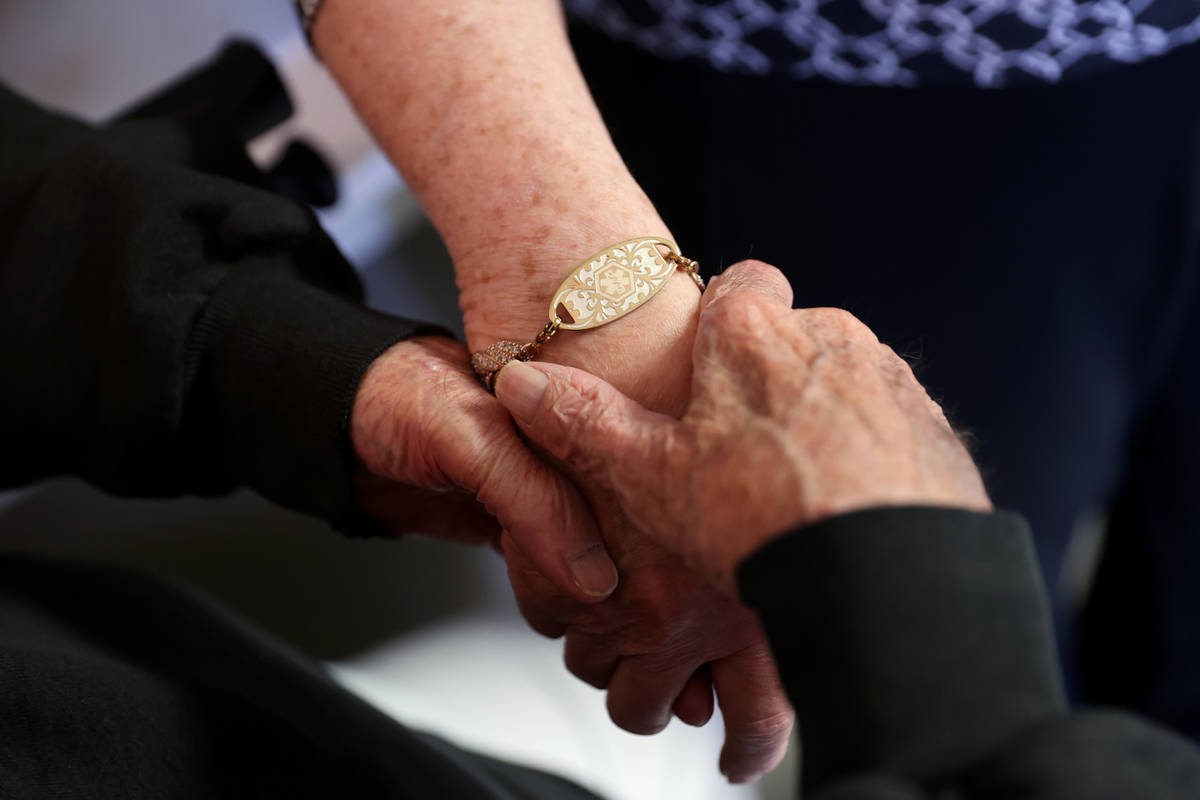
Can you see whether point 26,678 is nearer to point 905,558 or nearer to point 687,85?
point 905,558

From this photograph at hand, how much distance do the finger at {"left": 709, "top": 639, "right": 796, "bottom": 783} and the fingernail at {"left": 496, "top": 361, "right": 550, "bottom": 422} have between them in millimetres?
214

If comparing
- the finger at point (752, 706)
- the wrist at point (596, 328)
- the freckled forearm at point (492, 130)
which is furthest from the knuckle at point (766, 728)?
the freckled forearm at point (492, 130)

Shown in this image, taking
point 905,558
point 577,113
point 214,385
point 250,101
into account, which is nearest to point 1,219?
point 214,385

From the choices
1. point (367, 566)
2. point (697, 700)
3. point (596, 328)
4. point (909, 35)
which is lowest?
point (367, 566)

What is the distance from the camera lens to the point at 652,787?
0.83m

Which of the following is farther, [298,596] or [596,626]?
[298,596]

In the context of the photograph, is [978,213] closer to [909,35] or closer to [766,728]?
[909,35]

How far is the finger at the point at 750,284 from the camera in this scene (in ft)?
1.91

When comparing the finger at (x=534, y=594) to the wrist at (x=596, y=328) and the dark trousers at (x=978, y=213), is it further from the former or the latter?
the dark trousers at (x=978, y=213)

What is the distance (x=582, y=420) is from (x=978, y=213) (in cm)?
52

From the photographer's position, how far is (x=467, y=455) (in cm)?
59

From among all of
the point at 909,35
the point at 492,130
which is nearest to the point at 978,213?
the point at 909,35

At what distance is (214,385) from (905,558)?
52cm

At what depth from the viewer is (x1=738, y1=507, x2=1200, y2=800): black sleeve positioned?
1.11 ft
